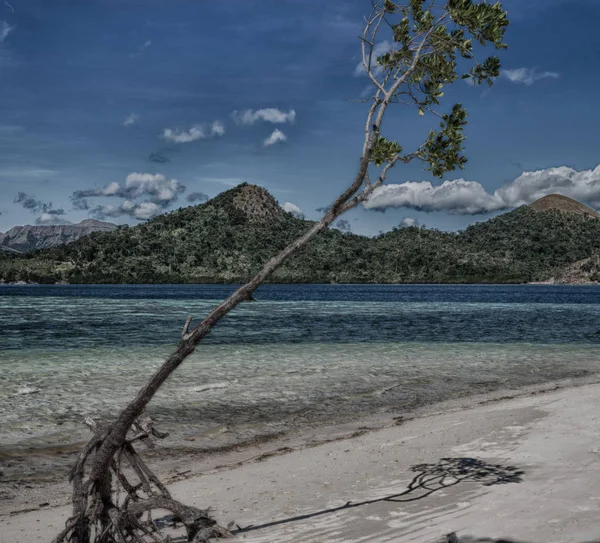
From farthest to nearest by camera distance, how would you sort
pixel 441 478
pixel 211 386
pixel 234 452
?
pixel 211 386
pixel 234 452
pixel 441 478

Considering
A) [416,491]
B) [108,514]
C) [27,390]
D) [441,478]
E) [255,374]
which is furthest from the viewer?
[255,374]

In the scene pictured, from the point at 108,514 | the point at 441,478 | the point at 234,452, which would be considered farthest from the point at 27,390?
the point at 441,478

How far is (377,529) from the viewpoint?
7266 millimetres

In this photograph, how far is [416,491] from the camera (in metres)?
8.76

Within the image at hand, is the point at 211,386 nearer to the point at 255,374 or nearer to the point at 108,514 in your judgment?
the point at 255,374

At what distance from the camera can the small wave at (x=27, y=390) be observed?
20773 mm

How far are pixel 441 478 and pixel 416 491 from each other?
80 cm

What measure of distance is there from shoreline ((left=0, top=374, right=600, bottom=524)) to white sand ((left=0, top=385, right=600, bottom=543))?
50 centimetres

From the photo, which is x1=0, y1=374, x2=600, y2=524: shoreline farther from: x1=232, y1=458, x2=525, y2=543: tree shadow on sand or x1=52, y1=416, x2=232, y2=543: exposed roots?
x1=52, y1=416, x2=232, y2=543: exposed roots

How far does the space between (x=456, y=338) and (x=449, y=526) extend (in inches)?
1484

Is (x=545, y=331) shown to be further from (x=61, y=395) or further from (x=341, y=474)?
(x=341, y=474)

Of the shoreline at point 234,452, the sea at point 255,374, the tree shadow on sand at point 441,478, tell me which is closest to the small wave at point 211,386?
the sea at point 255,374

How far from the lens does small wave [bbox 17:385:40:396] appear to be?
20.8m

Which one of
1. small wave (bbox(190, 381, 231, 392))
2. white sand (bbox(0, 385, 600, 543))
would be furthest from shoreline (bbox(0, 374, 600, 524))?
small wave (bbox(190, 381, 231, 392))
